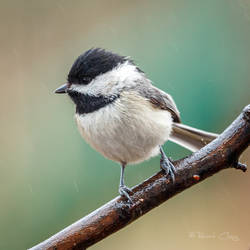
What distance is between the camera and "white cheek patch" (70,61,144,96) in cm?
162

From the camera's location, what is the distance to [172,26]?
2.56 metres

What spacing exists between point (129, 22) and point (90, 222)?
5.60ft

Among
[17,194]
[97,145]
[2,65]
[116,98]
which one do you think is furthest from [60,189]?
[2,65]

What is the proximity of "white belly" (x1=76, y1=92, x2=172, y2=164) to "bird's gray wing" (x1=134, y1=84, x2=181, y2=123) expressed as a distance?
0.15 ft

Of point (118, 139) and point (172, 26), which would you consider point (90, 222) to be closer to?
point (118, 139)

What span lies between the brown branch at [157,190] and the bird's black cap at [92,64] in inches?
19.0

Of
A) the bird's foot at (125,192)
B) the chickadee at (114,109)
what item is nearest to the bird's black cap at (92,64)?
the chickadee at (114,109)

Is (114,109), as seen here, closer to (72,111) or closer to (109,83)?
(109,83)

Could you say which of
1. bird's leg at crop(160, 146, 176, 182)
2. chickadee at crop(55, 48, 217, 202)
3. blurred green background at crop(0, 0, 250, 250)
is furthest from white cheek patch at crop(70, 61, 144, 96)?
blurred green background at crop(0, 0, 250, 250)

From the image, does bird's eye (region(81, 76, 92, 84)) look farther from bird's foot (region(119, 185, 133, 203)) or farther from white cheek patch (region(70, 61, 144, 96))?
bird's foot (region(119, 185, 133, 203))

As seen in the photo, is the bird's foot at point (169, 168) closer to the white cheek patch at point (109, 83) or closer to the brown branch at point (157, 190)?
the brown branch at point (157, 190)

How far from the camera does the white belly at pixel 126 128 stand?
1580 mm

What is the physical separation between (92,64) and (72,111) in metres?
0.89

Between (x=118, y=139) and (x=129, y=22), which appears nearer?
(x=118, y=139)
